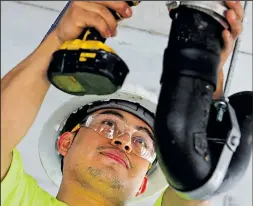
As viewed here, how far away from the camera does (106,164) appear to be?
159 cm

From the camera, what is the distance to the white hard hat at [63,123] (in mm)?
1771

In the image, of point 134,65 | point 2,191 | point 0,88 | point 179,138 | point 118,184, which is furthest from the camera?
point 134,65

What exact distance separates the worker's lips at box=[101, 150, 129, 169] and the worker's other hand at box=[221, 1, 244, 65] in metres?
0.65

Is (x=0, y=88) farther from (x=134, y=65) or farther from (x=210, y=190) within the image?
(x=134, y=65)

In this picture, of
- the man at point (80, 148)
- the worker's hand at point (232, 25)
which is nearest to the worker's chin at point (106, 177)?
the man at point (80, 148)

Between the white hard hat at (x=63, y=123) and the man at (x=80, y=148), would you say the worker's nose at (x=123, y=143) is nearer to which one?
the man at (x=80, y=148)

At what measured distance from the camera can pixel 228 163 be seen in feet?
3.22

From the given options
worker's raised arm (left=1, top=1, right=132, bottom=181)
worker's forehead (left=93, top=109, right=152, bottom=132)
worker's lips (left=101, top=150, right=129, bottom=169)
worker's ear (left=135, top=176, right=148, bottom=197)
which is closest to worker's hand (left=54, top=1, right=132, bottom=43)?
worker's raised arm (left=1, top=1, right=132, bottom=181)

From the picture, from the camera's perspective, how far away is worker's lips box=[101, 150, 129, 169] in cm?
160

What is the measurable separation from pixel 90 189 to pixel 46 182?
47 centimetres

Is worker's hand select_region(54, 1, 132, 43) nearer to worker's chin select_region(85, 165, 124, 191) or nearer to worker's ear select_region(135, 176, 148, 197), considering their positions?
worker's chin select_region(85, 165, 124, 191)

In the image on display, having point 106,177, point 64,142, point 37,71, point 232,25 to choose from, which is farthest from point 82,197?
point 232,25

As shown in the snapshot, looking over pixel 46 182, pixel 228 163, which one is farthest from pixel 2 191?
pixel 46 182

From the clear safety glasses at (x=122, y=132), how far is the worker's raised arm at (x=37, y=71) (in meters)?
0.63
